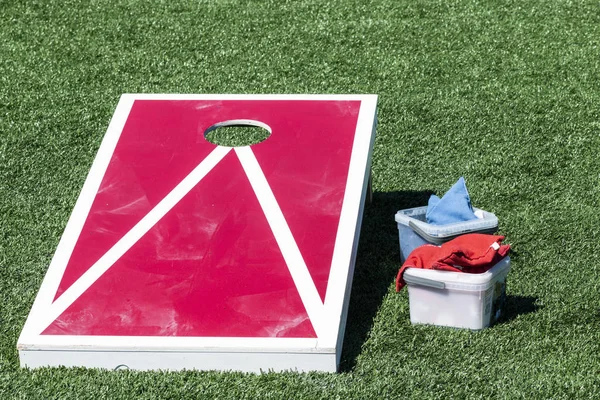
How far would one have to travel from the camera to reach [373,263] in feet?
21.3

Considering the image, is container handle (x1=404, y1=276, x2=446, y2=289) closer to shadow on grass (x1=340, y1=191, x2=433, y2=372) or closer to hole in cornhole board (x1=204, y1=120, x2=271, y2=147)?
shadow on grass (x1=340, y1=191, x2=433, y2=372)

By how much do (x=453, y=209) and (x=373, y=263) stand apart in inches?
24.6

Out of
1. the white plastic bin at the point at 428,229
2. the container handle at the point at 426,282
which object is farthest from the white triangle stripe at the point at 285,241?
the white plastic bin at the point at 428,229

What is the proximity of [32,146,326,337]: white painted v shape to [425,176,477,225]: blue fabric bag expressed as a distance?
0.82 meters

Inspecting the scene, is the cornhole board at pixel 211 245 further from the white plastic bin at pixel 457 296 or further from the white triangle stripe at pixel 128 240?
the white plastic bin at pixel 457 296

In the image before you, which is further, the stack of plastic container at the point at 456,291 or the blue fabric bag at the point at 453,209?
the blue fabric bag at the point at 453,209

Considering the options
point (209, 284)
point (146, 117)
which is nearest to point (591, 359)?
point (209, 284)

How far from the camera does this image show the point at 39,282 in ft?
21.3

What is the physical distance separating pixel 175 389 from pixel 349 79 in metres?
4.07

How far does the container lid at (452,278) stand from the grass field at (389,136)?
279 mm

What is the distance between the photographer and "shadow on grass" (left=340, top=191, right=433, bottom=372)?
582 centimetres

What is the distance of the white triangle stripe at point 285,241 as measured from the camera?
5461mm

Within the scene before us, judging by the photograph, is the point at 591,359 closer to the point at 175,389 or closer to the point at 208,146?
the point at 175,389

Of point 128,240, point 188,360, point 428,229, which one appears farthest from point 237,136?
point 188,360
